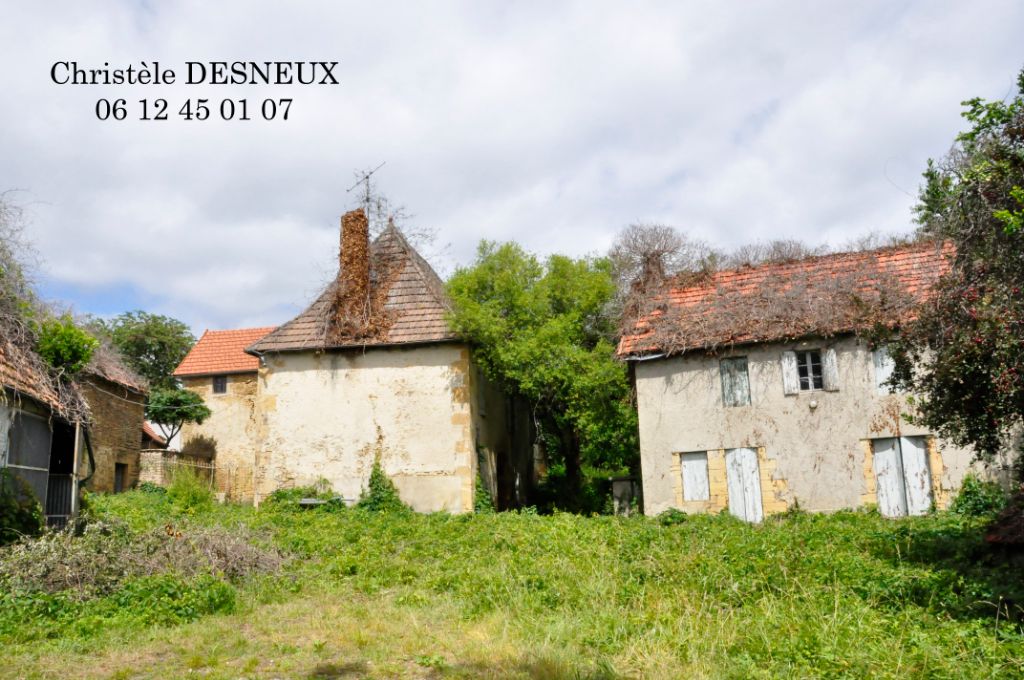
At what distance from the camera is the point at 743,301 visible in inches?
747

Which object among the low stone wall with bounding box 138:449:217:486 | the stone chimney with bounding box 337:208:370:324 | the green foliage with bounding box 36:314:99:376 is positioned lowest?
the low stone wall with bounding box 138:449:217:486

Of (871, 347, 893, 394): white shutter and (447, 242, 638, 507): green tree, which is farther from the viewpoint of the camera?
(447, 242, 638, 507): green tree

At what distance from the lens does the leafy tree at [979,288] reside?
8539 millimetres

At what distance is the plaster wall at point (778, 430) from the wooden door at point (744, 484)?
0.13 m

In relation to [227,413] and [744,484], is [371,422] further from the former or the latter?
[227,413]

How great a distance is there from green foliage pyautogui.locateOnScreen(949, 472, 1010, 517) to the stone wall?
72.2ft

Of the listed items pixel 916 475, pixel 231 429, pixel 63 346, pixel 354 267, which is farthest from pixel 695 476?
pixel 231 429

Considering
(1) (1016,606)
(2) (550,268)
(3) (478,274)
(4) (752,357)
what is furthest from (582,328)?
(1) (1016,606)

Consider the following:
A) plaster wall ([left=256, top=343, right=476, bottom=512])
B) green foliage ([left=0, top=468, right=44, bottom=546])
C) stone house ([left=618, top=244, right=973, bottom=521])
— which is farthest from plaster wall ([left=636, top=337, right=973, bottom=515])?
green foliage ([left=0, top=468, right=44, bottom=546])

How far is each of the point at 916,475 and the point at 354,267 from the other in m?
14.4

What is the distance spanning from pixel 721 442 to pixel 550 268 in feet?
20.5

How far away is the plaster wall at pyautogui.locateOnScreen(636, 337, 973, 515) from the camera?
1686 centimetres

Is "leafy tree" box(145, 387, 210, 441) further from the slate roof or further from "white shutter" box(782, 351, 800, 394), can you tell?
"white shutter" box(782, 351, 800, 394)

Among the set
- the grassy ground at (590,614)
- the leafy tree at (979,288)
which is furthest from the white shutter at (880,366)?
the leafy tree at (979,288)
